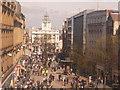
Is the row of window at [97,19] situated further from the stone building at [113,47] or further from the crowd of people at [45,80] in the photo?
the crowd of people at [45,80]

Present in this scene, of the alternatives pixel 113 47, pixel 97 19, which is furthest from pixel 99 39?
pixel 113 47

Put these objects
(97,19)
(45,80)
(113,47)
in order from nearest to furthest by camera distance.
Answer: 1. (113,47)
2. (45,80)
3. (97,19)

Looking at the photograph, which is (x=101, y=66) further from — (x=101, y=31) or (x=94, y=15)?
(x=94, y=15)

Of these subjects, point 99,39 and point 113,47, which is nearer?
point 113,47

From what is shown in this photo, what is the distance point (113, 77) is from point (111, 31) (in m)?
7.62

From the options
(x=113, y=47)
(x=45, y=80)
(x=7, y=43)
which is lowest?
(x=45, y=80)

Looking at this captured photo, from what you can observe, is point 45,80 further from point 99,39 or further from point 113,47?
point 99,39

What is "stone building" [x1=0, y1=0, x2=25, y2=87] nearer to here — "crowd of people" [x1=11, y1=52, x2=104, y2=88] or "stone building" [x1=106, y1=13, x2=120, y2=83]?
"crowd of people" [x1=11, y1=52, x2=104, y2=88]

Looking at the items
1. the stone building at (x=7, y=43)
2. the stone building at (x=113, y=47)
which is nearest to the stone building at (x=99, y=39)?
the stone building at (x=113, y=47)

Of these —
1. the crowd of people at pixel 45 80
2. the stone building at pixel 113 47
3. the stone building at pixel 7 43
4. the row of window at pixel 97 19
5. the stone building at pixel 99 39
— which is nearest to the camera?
the stone building at pixel 7 43

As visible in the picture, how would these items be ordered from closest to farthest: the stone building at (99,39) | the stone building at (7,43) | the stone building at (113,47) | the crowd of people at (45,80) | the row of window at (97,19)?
the stone building at (7,43), the crowd of people at (45,80), the stone building at (113,47), the stone building at (99,39), the row of window at (97,19)

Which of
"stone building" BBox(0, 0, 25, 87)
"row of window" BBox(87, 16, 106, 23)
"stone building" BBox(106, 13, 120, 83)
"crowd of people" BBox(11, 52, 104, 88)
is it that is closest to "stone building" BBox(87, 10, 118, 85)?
"row of window" BBox(87, 16, 106, 23)

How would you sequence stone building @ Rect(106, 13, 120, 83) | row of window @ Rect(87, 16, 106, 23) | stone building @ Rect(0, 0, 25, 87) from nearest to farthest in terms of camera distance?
stone building @ Rect(0, 0, 25, 87) → stone building @ Rect(106, 13, 120, 83) → row of window @ Rect(87, 16, 106, 23)

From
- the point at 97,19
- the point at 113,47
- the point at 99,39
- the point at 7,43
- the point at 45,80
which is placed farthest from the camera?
the point at 97,19
